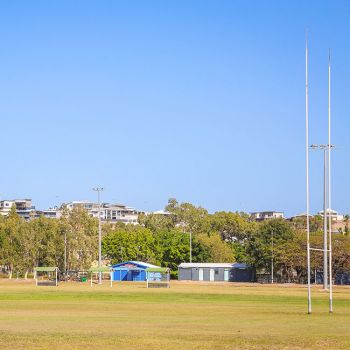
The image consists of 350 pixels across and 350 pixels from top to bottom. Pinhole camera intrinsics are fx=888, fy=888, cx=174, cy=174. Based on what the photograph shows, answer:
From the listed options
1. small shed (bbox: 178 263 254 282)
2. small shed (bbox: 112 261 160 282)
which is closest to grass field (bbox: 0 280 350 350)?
small shed (bbox: 112 261 160 282)

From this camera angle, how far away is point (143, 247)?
551 feet

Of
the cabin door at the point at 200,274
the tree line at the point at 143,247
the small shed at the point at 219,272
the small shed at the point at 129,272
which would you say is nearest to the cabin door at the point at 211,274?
the small shed at the point at 219,272

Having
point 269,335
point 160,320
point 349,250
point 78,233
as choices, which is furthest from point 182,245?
point 269,335

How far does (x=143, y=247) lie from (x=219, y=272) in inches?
852

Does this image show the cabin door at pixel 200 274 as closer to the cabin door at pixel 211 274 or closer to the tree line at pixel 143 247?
the cabin door at pixel 211 274

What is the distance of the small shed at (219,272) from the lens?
15112cm

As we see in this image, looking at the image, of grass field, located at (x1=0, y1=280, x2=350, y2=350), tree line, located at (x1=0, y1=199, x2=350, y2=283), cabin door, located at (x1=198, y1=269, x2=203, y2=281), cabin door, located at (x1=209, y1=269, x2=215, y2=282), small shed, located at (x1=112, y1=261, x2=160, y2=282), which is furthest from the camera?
cabin door, located at (x1=209, y1=269, x2=215, y2=282)

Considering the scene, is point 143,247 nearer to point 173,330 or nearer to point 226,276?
point 226,276

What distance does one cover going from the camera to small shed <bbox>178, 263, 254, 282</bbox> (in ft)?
496

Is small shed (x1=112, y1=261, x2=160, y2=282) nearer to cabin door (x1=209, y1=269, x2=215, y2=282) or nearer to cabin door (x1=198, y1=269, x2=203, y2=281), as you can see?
cabin door (x1=198, y1=269, x2=203, y2=281)

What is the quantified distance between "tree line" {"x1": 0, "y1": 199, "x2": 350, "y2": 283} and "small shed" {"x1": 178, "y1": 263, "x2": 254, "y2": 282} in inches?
91.1

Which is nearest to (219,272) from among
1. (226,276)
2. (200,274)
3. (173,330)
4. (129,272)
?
(226,276)

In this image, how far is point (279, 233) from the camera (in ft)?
487

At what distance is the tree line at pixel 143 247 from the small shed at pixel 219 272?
7.59ft
